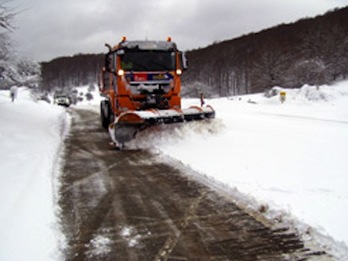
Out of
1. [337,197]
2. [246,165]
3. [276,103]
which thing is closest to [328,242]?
[337,197]

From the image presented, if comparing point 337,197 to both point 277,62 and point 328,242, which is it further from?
point 277,62

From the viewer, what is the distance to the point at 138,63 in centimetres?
1100

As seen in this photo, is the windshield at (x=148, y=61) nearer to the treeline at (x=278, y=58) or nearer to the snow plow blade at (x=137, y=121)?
the snow plow blade at (x=137, y=121)

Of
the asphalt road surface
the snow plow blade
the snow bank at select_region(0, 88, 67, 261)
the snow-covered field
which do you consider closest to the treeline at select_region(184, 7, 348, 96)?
the snow-covered field

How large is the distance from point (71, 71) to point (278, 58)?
10753 cm

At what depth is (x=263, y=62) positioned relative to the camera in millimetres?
→ 50156

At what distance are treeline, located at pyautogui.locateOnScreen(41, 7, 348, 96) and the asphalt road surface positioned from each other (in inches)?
1464

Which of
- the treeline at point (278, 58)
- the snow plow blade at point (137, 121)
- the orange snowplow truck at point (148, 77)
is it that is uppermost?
the treeline at point (278, 58)

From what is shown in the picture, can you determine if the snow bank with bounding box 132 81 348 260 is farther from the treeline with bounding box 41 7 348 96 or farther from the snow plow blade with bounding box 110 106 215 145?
the treeline with bounding box 41 7 348 96

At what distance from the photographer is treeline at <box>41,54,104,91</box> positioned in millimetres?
132275

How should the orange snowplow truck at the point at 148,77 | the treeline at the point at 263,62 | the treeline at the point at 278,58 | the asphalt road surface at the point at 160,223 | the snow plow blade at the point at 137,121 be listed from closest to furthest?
the asphalt road surface at the point at 160,223
the snow plow blade at the point at 137,121
the orange snowplow truck at the point at 148,77
the treeline at the point at 278,58
the treeline at the point at 263,62

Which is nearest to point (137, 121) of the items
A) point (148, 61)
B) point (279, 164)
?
point (148, 61)

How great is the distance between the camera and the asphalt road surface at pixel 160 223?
382 centimetres

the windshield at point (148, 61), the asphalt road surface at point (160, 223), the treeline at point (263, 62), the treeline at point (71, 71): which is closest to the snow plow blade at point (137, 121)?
the windshield at point (148, 61)
